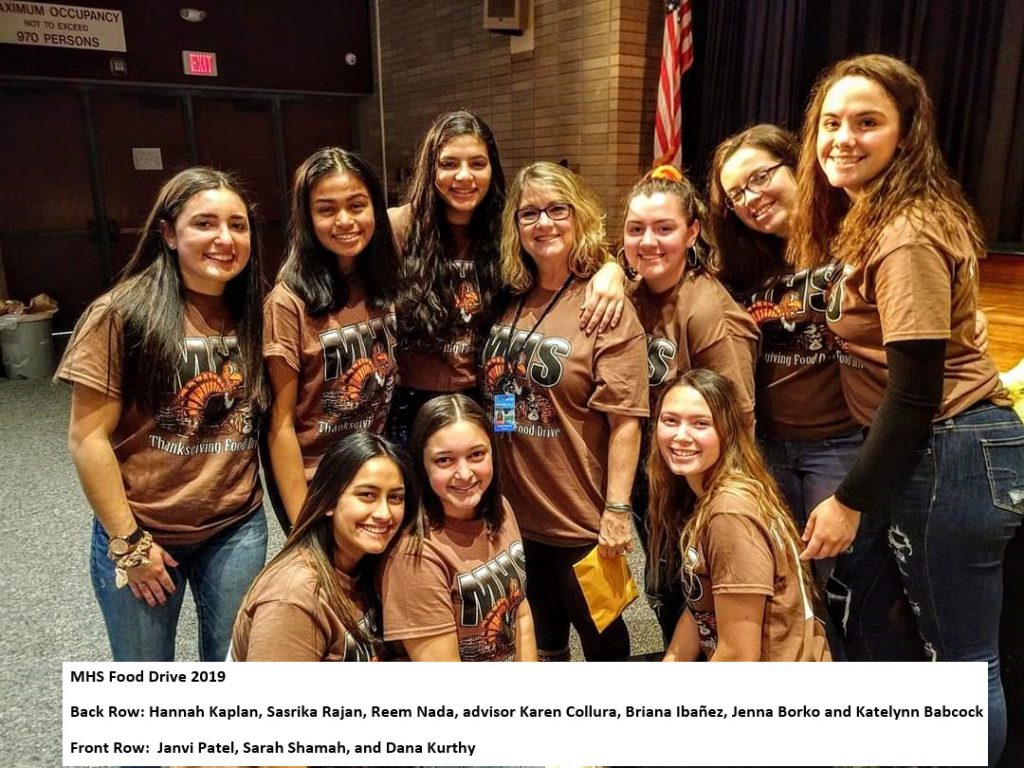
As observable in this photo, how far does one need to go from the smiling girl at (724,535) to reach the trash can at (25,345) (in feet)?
18.5

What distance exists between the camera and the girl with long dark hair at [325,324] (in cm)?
167

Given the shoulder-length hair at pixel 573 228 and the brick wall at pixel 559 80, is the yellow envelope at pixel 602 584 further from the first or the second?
the brick wall at pixel 559 80

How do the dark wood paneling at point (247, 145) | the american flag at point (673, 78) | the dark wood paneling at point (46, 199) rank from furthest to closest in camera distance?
the dark wood paneling at point (247, 145), the dark wood paneling at point (46, 199), the american flag at point (673, 78)

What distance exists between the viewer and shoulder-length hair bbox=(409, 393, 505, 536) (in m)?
1.60

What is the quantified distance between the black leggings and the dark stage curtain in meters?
3.08

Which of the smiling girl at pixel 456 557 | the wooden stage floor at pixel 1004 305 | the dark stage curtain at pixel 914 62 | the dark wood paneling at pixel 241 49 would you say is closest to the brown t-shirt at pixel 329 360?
the smiling girl at pixel 456 557

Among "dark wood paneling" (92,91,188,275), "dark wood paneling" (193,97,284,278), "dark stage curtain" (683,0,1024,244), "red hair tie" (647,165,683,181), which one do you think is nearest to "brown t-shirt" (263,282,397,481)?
"red hair tie" (647,165,683,181)

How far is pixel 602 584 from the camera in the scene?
1761 millimetres

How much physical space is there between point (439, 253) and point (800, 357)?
3.16ft

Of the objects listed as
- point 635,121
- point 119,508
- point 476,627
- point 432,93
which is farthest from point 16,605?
point 432,93

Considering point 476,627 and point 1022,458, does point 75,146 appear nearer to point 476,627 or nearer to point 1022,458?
point 476,627

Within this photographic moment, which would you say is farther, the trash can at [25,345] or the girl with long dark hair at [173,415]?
the trash can at [25,345]

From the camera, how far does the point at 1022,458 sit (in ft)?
4.25
